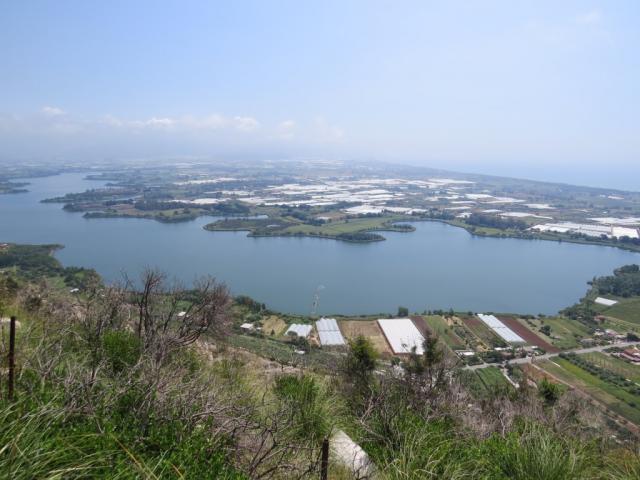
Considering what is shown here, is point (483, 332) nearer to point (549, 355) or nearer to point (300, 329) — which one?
point (549, 355)

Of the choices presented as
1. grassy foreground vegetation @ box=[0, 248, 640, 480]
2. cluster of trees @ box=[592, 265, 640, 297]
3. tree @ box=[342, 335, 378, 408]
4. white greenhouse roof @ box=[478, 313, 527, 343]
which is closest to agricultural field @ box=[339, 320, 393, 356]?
white greenhouse roof @ box=[478, 313, 527, 343]

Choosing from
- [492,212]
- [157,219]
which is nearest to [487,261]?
[492,212]

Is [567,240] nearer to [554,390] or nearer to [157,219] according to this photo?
[554,390]

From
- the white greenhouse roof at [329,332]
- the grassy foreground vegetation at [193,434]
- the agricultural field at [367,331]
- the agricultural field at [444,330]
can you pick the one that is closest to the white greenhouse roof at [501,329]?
the agricultural field at [444,330]

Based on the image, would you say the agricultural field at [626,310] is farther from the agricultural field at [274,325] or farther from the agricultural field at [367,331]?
the agricultural field at [274,325]

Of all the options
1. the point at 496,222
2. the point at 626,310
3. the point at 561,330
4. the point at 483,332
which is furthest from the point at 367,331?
the point at 496,222

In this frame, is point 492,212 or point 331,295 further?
point 492,212
